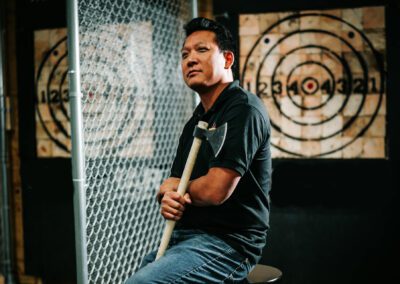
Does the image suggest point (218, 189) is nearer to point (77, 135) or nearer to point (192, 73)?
point (192, 73)

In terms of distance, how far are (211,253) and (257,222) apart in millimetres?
267

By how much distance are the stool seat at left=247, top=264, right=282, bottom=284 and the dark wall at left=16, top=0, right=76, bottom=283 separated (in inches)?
97.1

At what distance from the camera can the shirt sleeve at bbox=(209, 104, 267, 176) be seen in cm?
194

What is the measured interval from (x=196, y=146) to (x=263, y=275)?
0.76 meters

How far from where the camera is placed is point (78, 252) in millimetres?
2352

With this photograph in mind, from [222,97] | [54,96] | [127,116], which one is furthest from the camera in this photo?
[54,96]

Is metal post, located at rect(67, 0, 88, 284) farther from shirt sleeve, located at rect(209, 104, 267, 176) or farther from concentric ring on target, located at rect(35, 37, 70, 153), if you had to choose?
concentric ring on target, located at rect(35, 37, 70, 153)

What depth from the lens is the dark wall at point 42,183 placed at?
14.2 feet

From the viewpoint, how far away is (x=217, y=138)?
2012 millimetres

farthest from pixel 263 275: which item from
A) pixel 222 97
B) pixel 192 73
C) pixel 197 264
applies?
pixel 192 73

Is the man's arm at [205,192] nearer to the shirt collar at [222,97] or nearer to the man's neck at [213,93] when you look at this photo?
the shirt collar at [222,97]

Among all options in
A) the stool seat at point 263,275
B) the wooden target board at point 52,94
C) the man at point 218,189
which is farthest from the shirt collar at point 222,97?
the wooden target board at point 52,94

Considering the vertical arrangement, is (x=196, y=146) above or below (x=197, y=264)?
Answer: above

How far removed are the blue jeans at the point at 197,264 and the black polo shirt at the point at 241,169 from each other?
0.16ft
